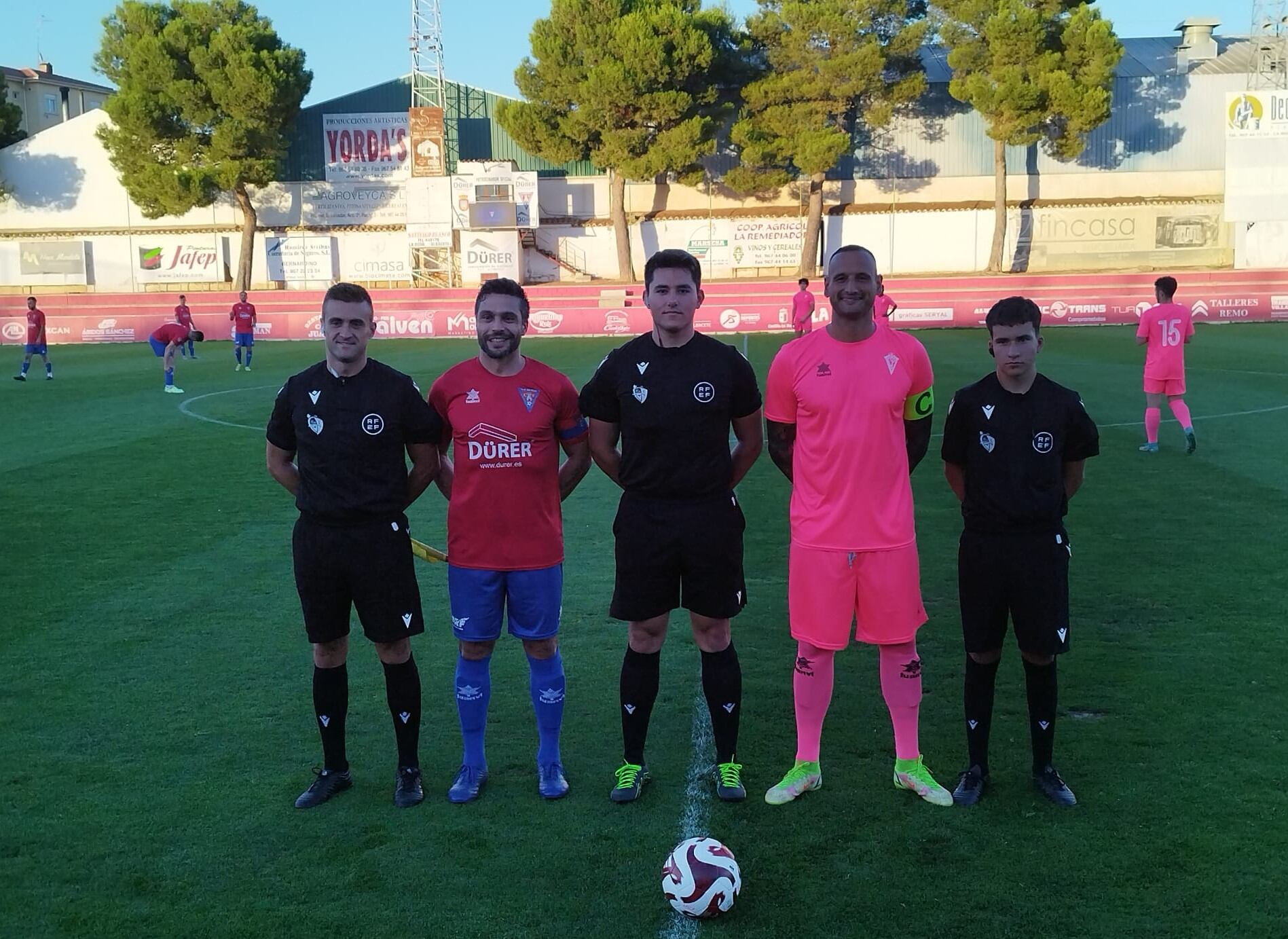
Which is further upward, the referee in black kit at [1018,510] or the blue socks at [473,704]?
the referee in black kit at [1018,510]

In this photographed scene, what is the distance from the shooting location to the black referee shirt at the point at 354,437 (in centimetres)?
461

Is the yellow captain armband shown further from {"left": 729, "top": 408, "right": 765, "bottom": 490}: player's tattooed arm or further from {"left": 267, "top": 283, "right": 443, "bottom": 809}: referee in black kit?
{"left": 267, "top": 283, "right": 443, "bottom": 809}: referee in black kit

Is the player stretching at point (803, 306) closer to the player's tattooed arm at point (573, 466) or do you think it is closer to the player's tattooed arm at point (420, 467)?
the player's tattooed arm at point (573, 466)

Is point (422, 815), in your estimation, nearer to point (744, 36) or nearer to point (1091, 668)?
point (1091, 668)

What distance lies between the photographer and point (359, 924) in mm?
3781

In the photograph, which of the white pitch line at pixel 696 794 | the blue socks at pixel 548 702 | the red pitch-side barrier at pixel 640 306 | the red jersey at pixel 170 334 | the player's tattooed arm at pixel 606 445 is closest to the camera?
the white pitch line at pixel 696 794

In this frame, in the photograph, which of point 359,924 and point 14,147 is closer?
point 359,924

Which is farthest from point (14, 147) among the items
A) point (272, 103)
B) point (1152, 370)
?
point (1152, 370)

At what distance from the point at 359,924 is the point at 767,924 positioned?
1380mm

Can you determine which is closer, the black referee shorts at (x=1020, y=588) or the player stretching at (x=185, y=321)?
the black referee shorts at (x=1020, y=588)

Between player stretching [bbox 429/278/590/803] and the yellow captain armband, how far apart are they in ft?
4.57

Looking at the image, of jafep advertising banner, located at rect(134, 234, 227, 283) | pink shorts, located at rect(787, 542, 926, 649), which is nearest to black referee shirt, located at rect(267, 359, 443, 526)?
pink shorts, located at rect(787, 542, 926, 649)

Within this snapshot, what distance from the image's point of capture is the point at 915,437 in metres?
4.63

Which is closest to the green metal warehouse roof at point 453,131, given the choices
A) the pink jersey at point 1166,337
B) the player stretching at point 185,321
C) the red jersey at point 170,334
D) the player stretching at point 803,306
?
the player stretching at point 185,321
